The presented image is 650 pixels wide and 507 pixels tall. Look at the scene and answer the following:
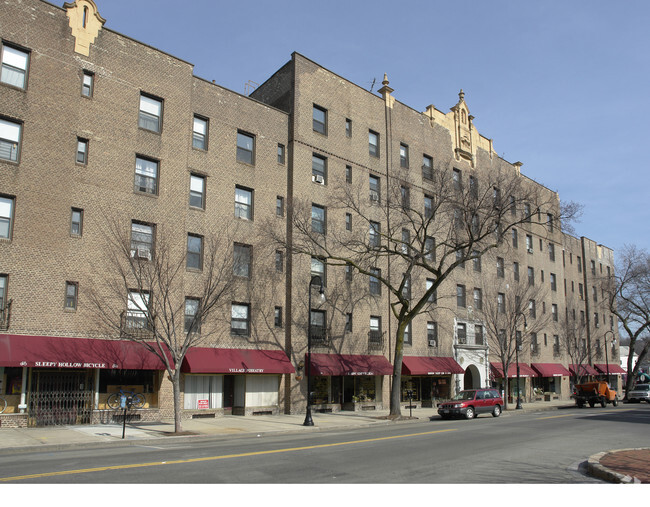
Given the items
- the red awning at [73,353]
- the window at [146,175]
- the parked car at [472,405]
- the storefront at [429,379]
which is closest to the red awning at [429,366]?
the storefront at [429,379]

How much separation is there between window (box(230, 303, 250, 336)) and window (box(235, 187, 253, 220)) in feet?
15.5

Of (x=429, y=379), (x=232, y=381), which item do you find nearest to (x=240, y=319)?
(x=232, y=381)

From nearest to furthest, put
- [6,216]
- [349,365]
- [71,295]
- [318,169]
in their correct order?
[6,216], [71,295], [349,365], [318,169]

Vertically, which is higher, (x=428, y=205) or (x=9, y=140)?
(x=428, y=205)

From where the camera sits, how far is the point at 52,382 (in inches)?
877

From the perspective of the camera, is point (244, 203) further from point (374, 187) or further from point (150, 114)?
point (374, 187)

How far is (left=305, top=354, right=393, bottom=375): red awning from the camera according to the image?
3002 cm

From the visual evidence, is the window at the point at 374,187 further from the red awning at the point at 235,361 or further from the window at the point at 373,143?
the red awning at the point at 235,361

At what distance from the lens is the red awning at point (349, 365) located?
98.5ft

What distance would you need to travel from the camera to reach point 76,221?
77.0 ft

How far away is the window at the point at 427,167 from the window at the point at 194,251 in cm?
1923

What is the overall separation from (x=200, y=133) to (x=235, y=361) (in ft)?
38.0

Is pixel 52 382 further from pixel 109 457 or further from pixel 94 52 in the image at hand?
pixel 94 52

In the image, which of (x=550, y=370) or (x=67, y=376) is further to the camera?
(x=550, y=370)
